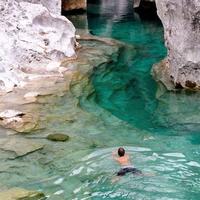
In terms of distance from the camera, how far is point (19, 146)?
997cm

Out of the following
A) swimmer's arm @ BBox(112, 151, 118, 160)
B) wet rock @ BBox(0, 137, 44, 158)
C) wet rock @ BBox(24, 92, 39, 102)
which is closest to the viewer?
swimmer's arm @ BBox(112, 151, 118, 160)

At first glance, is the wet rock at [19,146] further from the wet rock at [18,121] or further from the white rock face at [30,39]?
the white rock face at [30,39]

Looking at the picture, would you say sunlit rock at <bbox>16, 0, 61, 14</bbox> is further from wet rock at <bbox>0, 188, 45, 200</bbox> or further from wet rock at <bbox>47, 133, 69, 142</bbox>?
wet rock at <bbox>0, 188, 45, 200</bbox>

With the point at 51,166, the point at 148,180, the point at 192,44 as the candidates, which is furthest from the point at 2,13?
the point at 148,180

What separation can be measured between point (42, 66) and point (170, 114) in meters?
5.93

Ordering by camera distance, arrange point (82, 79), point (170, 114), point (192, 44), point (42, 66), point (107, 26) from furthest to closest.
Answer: point (107, 26) → point (42, 66) → point (82, 79) → point (192, 44) → point (170, 114)

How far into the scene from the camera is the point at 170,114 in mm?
11977

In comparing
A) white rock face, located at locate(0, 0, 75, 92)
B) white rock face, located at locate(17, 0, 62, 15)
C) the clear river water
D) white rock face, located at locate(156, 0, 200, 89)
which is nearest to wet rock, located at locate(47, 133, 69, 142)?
the clear river water

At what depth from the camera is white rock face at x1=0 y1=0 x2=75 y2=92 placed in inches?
619

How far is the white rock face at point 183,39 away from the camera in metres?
13.3

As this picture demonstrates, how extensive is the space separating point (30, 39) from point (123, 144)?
8.18 meters

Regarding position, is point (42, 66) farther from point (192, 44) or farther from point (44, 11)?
point (192, 44)

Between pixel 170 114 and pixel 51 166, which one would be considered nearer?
pixel 51 166

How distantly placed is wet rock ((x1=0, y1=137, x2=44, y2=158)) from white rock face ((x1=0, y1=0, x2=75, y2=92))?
4.42 meters
